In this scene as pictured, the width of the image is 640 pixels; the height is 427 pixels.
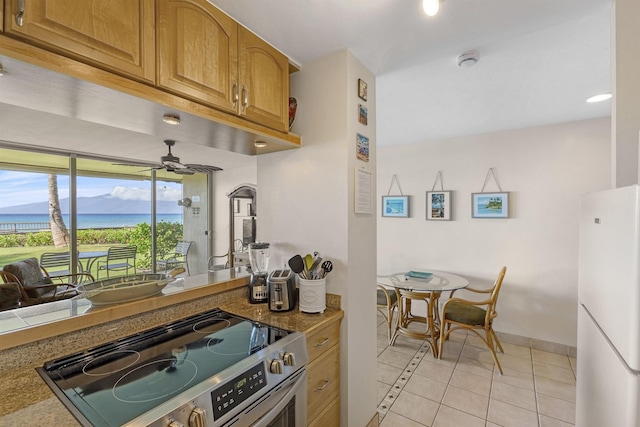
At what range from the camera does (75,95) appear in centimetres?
97

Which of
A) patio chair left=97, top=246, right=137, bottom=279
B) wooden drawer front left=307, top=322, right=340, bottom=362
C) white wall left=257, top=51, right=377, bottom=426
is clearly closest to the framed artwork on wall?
white wall left=257, top=51, right=377, bottom=426

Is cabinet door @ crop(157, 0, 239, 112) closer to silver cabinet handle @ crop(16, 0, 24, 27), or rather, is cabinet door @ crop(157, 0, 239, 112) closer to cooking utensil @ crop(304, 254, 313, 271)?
silver cabinet handle @ crop(16, 0, 24, 27)

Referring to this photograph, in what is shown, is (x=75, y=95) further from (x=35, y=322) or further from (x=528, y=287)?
(x=528, y=287)

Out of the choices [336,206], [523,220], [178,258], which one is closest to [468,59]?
[336,206]

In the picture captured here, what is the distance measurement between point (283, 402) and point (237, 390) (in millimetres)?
254

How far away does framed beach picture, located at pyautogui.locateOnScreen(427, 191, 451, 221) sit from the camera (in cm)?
337

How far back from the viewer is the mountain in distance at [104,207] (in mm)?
3807

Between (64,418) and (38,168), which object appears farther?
(38,168)

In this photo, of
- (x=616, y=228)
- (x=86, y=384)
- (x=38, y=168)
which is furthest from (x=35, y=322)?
(x=38, y=168)

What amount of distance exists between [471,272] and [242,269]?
2.68 meters

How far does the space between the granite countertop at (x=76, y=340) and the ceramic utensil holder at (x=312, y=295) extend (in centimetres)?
3

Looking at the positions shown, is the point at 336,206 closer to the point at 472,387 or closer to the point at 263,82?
the point at 263,82

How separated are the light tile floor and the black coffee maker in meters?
1.27

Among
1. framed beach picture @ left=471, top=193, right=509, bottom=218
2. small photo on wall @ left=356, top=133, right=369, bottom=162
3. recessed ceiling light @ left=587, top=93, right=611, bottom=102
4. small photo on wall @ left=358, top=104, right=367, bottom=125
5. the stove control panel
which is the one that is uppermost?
recessed ceiling light @ left=587, top=93, right=611, bottom=102
